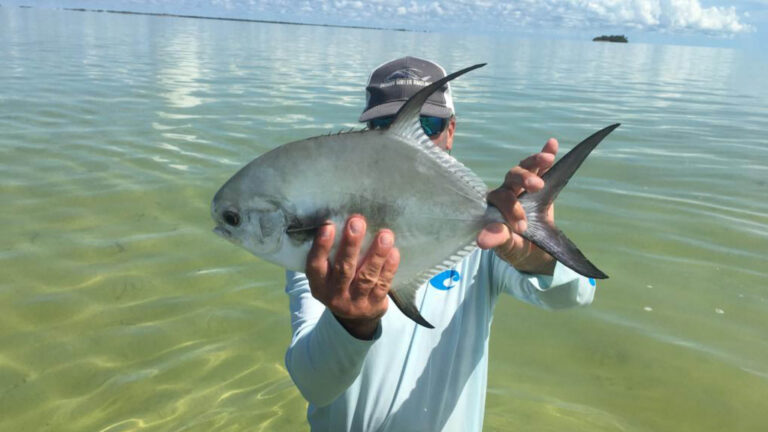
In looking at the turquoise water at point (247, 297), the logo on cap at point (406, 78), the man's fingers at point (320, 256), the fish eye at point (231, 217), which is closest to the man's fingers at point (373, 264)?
the man's fingers at point (320, 256)

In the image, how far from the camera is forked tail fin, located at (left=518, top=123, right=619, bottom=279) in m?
1.64

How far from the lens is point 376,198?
1617mm

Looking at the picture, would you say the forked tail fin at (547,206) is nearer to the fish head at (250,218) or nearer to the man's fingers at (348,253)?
the man's fingers at (348,253)

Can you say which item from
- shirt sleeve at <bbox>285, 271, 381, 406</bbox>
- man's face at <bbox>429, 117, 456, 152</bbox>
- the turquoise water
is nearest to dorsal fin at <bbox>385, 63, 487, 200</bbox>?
shirt sleeve at <bbox>285, 271, 381, 406</bbox>

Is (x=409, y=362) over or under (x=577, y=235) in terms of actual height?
over

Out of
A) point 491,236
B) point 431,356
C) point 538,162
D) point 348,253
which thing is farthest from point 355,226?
point 431,356

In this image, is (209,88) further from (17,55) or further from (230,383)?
(230,383)

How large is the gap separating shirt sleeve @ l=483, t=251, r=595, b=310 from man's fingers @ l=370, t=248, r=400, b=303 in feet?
2.39

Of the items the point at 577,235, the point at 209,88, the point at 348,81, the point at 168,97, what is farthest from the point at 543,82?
the point at 577,235

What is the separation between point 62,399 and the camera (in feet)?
11.2

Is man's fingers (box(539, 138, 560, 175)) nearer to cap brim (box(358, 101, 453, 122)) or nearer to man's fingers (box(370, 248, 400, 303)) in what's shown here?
man's fingers (box(370, 248, 400, 303))

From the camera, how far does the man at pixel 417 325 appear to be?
174 cm

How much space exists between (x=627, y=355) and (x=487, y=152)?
581 cm

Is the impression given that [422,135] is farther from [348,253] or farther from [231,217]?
[231,217]
